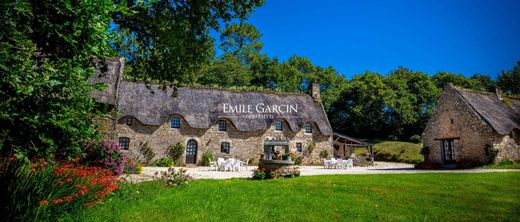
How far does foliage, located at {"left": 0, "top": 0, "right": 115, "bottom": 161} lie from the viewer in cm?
308

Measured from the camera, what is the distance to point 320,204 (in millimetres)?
6539

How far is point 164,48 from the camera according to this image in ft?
26.3

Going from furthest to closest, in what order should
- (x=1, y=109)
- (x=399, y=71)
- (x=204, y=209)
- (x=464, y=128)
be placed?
(x=399, y=71) → (x=464, y=128) → (x=204, y=209) → (x=1, y=109)

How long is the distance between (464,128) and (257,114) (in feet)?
49.5

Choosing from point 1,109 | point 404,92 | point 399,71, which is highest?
point 399,71

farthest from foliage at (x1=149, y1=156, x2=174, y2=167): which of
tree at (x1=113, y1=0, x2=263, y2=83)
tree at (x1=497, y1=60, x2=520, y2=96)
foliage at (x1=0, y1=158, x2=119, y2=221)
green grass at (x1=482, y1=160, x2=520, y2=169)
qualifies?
tree at (x1=497, y1=60, x2=520, y2=96)

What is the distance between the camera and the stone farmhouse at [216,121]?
21.9 metres

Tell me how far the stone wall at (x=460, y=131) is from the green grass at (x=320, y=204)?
447 inches

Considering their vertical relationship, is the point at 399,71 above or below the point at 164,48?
above

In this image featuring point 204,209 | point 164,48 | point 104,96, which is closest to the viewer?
point 204,209

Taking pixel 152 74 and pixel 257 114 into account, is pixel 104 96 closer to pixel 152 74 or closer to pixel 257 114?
pixel 152 74

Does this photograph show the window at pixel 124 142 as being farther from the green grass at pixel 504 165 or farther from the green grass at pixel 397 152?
the green grass at pixel 397 152

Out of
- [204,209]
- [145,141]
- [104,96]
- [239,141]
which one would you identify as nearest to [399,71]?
[239,141]

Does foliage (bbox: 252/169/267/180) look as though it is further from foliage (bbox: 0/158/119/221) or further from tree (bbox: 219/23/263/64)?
tree (bbox: 219/23/263/64)
